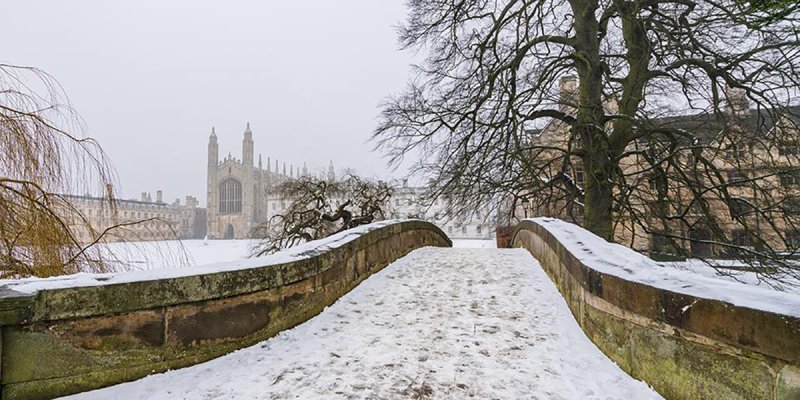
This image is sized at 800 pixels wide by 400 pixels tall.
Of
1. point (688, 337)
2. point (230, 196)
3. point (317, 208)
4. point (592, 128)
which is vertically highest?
point (230, 196)

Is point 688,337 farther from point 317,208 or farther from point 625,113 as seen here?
point 317,208

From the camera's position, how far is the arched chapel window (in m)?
82.4

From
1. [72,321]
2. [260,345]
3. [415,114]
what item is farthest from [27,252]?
[415,114]

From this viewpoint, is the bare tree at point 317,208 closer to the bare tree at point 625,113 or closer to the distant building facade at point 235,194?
the bare tree at point 625,113

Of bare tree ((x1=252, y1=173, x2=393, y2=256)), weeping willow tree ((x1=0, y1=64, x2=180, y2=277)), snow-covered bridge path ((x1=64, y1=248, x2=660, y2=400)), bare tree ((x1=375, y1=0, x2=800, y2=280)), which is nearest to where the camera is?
snow-covered bridge path ((x1=64, y1=248, x2=660, y2=400))

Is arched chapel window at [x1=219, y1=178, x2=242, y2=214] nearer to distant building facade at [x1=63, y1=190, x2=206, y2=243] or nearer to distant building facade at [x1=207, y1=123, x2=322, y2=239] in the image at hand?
distant building facade at [x1=207, y1=123, x2=322, y2=239]

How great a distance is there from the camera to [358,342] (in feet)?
10.6

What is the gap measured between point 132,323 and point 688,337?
3.17 metres

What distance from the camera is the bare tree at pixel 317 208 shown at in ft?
62.0

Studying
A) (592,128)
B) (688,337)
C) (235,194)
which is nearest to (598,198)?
(592,128)

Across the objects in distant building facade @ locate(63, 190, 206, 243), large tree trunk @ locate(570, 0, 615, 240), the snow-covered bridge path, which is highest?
large tree trunk @ locate(570, 0, 615, 240)

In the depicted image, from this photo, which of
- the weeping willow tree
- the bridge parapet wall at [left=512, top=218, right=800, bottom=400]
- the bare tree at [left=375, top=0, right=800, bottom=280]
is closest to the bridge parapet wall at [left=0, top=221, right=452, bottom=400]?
the weeping willow tree

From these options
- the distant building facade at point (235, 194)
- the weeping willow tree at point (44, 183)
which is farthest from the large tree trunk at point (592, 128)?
the distant building facade at point (235, 194)

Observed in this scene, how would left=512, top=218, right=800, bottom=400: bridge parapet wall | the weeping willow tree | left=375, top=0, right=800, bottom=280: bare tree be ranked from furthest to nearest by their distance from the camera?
1. left=375, top=0, right=800, bottom=280: bare tree
2. the weeping willow tree
3. left=512, top=218, right=800, bottom=400: bridge parapet wall
